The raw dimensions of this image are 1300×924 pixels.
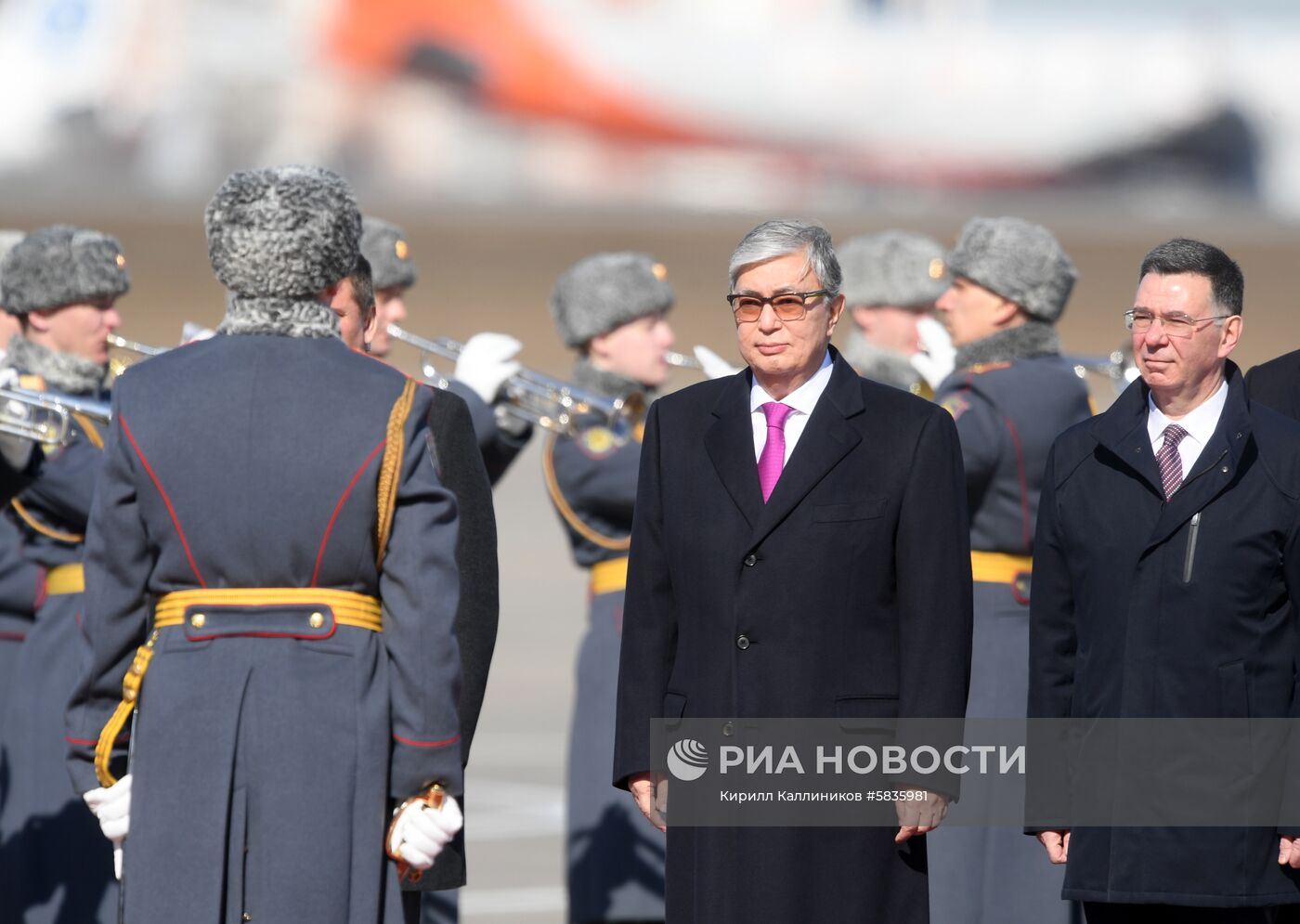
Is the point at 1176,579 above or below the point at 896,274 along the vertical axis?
below

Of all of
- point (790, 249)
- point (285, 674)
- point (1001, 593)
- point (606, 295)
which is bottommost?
point (285, 674)

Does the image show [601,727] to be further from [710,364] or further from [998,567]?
[998,567]

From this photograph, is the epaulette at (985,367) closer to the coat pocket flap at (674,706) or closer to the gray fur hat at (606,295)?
the gray fur hat at (606,295)

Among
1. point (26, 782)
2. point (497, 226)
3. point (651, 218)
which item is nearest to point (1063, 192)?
point (651, 218)

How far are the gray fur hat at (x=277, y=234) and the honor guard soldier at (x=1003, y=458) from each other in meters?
2.38

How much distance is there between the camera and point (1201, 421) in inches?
188

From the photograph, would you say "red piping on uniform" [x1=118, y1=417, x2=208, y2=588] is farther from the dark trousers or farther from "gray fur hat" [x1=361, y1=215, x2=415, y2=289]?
"gray fur hat" [x1=361, y1=215, x2=415, y2=289]

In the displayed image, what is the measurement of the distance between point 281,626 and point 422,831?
0.44 m

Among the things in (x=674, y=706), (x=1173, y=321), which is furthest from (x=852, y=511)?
(x=1173, y=321)

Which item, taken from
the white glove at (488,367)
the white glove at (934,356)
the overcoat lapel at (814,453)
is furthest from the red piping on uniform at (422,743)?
the white glove at (934,356)

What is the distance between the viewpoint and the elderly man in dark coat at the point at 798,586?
4.53 metres

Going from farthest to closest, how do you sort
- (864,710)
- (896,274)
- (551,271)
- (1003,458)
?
(551,271), (896,274), (1003,458), (864,710)

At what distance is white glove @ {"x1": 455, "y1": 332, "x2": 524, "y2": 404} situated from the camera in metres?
7.12

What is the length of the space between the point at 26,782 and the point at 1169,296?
139 inches
